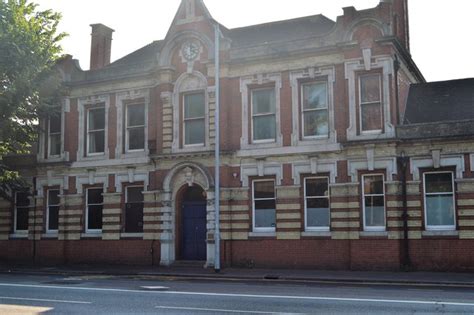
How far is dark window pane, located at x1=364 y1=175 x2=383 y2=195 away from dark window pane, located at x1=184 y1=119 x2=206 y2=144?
7450 millimetres

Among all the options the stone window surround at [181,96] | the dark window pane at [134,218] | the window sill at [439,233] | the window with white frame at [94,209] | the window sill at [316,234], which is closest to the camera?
the window sill at [439,233]

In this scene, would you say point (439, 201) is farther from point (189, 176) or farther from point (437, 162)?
point (189, 176)

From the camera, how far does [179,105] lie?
26641mm

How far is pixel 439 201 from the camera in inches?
879

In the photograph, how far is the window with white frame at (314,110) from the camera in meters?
24.3

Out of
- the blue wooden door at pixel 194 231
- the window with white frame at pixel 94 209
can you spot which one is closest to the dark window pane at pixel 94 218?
the window with white frame at pixel 94 209

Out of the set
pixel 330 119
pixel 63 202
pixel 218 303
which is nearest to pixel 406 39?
pixel 330 119

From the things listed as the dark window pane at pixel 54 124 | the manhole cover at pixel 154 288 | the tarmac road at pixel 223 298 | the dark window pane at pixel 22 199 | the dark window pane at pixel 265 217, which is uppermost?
the dark window pane at pixel 54 124

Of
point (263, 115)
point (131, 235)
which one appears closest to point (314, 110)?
point (263, 115)

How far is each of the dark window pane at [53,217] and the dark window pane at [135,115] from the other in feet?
18.9

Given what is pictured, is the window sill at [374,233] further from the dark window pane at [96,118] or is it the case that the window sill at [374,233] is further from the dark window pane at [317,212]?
the dark window pane at [96,118]

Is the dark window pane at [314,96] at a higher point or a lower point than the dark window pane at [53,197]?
higher

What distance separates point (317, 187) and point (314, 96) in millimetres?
3796

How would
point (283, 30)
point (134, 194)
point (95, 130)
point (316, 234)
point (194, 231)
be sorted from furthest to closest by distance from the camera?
1. point (95, 130)
2. point (283, 30)
3. point (134, 194)
4. point (194, 231)
5. point (316, 234)
